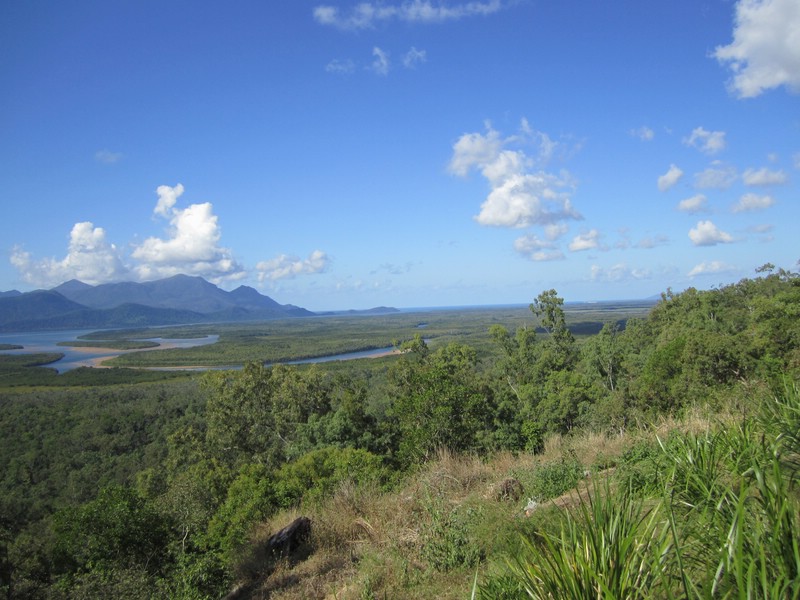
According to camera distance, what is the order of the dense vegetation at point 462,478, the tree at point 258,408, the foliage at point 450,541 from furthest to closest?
the tree at point 258,408 → the foliage at point 450,541 → the dense vegetation at point 462,478

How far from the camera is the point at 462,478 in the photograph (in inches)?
281

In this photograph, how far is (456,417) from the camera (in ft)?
61.9

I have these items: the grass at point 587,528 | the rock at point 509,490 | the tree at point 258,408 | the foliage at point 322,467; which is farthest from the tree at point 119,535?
the tree at point 258,408

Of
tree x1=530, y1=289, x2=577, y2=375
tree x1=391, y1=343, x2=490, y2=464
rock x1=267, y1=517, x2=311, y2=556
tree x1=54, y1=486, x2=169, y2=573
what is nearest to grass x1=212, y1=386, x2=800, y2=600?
rock x1=267, y1=517, x2=311, y2=556

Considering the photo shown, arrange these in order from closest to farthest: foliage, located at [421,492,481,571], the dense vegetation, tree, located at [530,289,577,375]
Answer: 1. the dense vegetation
2. foliage, located at [421,492,481,571]
3. tree, located at [530,289,577,375]

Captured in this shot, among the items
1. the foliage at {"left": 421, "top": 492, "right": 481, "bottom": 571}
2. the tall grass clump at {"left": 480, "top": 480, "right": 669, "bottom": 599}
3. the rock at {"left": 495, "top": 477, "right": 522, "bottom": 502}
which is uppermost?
the tall grass clump at {"left": 480, "top": 480, "right": 669, "bottom": 599}

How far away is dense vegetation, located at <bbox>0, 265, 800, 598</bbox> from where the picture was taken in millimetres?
2438

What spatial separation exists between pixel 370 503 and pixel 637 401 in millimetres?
19044

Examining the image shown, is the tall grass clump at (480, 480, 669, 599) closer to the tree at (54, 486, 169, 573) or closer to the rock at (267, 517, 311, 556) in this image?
the rock at (267, 517, 311, 556)

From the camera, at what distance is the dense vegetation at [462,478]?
244 centimetres

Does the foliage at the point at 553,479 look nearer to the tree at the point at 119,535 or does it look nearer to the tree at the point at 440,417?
the tree at the point at 119,535

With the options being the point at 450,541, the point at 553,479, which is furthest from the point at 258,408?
the point at 450,541

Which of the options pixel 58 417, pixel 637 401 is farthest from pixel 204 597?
pixel 58 417

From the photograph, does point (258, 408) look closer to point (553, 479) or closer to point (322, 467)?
point (322, 467)
